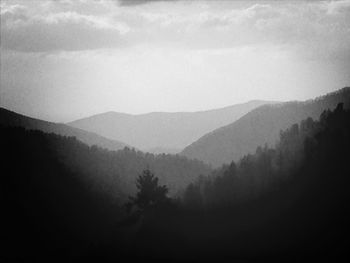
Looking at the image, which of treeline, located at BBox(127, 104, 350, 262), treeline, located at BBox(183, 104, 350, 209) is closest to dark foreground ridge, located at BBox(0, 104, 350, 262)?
treeline, located at BBox(127, 104, 350, 262)

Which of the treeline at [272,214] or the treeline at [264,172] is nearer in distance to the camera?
the treeline at [272,214]

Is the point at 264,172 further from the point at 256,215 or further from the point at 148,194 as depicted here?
the point at 148,194

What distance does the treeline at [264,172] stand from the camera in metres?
142

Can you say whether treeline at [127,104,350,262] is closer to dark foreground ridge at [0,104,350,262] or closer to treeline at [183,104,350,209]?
dark foreground ridge at [0,104,350,262]

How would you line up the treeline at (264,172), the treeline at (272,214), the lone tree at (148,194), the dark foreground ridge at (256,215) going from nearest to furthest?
the treeline at (272,214)
the dark foreground ridge at (256,215)
the lone tree at (148,194)
the treeline at (264,172)

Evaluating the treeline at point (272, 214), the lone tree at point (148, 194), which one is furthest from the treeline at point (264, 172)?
the lone tree at point (148, 194)

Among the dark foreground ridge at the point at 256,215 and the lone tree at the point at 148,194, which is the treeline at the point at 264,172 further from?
the lone tree at the point at 148,194

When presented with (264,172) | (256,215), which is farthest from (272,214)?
(264,172)

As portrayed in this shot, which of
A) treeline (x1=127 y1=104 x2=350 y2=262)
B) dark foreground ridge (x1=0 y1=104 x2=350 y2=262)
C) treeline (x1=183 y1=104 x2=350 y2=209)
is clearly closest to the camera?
treeline (x1=127 y1=104 x2=350 y2=262)

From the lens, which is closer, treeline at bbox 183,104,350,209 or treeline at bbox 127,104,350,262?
treeline at bbox 127,104,350,262

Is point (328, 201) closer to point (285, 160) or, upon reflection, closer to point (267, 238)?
point (267, 238)

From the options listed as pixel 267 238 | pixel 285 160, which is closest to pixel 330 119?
pixel 285 160

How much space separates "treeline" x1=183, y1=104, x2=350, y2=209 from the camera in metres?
142

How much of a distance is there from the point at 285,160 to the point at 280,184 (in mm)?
14912
